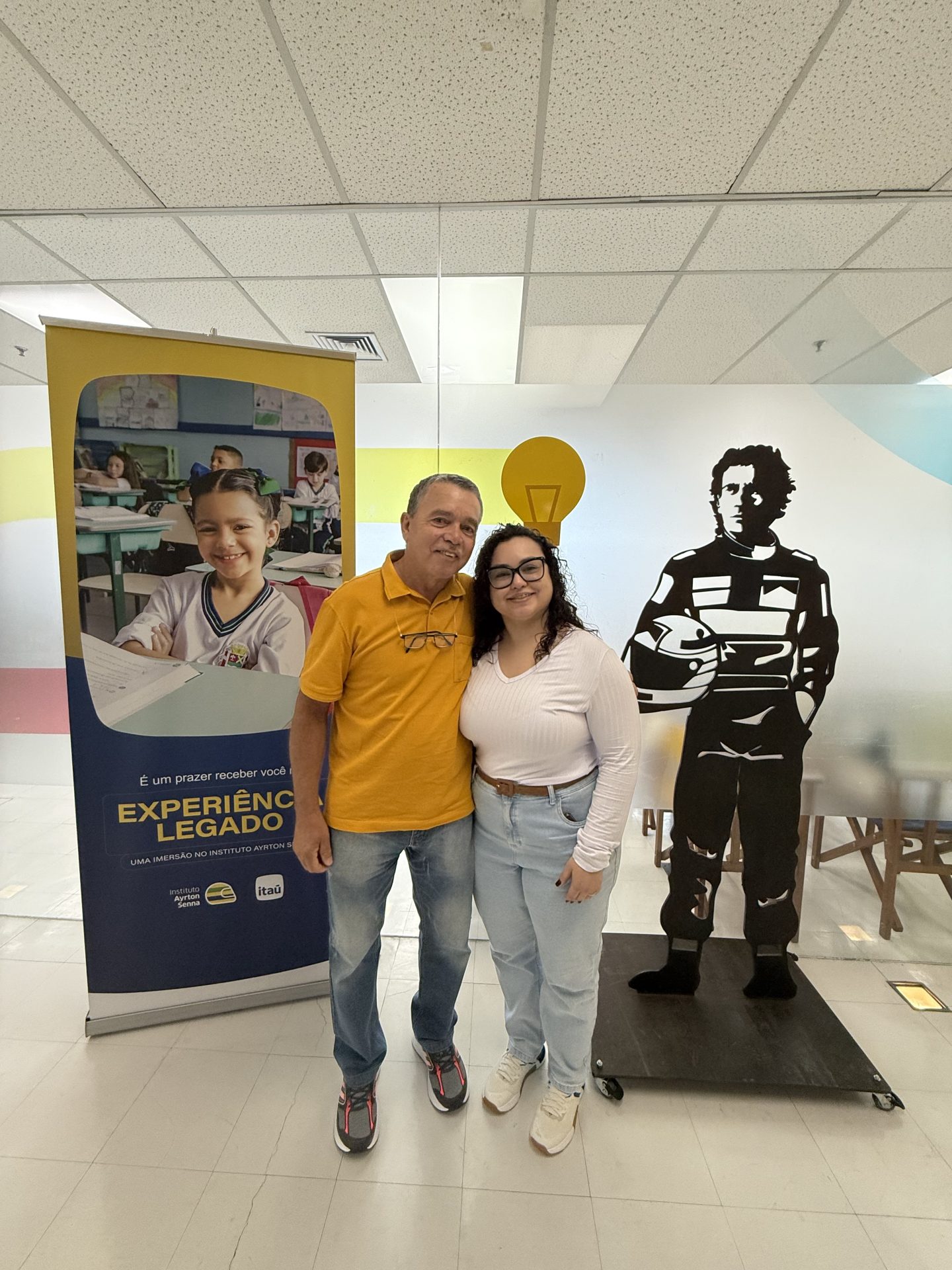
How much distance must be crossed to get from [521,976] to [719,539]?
5.30 feet

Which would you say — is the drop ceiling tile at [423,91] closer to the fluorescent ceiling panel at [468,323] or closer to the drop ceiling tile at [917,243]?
the fluorescent ceiling panel at [468,323]

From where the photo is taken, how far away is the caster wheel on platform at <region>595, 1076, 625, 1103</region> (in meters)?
1.76

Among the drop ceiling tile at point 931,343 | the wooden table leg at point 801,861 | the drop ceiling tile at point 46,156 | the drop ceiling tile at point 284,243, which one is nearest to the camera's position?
the drop ceiling tile at point 46,156

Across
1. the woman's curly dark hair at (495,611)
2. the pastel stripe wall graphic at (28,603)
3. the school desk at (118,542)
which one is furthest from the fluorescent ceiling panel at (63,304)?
the woman's curly dark hair at (495,611)

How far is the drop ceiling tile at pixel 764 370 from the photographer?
217cm

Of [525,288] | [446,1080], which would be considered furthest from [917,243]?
[446,1080]

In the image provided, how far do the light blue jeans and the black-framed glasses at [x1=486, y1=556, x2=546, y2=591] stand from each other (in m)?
0.53

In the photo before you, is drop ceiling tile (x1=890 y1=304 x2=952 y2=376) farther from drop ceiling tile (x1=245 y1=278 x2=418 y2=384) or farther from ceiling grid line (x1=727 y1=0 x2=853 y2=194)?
drop ceiling tile (x1=245 y1=278 x2=418 y2=384)

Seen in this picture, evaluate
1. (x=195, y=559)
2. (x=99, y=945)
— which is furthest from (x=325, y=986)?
(x=195, y=559)

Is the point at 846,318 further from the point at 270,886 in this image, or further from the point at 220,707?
the point at 270,886

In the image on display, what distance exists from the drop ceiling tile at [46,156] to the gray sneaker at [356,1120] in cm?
291

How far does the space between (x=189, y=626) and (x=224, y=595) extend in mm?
145

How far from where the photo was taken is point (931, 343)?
2195 millimetres

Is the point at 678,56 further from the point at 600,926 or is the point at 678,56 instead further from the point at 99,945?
the point at 99,945
